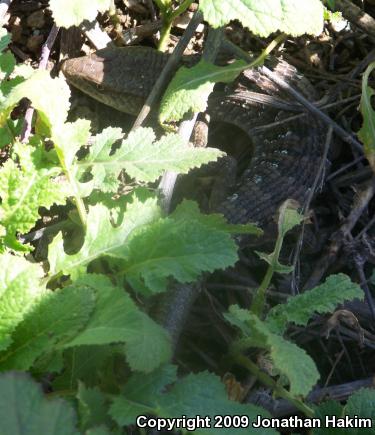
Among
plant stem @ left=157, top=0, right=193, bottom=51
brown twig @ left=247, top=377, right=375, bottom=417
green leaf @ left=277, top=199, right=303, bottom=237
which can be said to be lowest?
brown twig @ left=247, top=377, right=375, bottom=417

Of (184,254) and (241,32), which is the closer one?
(184,254)

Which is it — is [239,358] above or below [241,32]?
below

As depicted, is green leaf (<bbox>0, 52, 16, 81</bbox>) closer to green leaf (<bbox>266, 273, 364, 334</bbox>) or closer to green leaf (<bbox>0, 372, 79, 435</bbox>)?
green leaf (<bbox>266, 273, 364, 334</bbox>)

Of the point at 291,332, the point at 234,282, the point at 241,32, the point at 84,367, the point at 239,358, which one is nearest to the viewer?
the point at 84,367

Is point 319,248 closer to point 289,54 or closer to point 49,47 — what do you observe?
point 289,54

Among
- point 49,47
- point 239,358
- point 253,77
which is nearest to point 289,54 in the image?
point 253,77

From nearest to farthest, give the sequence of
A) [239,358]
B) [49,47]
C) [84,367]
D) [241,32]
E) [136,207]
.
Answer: [84,367], [136,207], [239,358], [49,47], [241,32]

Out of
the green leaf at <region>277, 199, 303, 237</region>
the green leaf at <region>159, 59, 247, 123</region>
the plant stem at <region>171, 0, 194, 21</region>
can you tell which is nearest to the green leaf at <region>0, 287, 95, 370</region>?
the green leaf at <region>277, 199, 303, 237</region>
